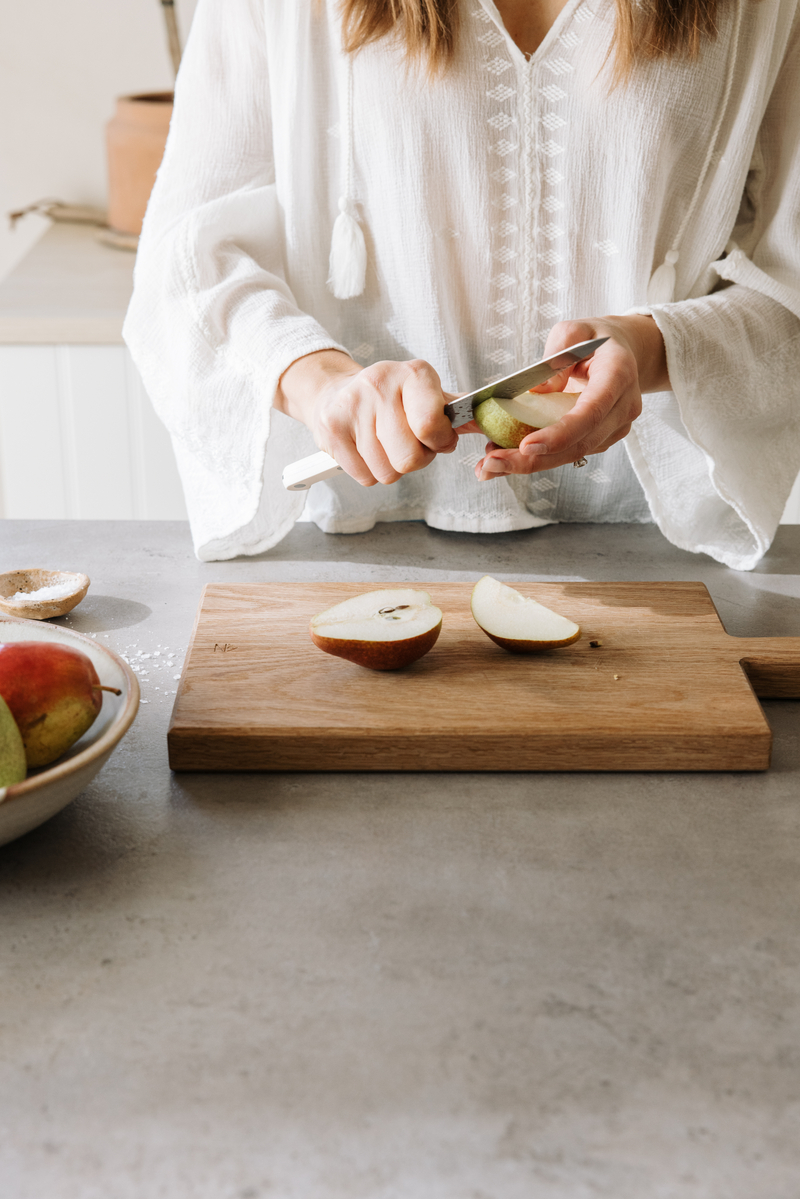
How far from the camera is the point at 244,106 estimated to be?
1114 mm

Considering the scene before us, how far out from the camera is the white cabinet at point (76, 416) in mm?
1856

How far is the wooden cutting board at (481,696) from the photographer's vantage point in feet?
2.44

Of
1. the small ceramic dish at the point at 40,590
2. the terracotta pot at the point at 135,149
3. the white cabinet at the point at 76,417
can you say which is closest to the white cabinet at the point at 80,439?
the white cabinet at the point at 76,417

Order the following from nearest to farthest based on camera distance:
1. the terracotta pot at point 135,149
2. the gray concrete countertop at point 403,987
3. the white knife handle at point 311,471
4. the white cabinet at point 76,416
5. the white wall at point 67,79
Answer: the gray concrete countertop at point 403,987
the white knife handle at point 311,471
the white cabinet at point 76,416
the terracotta pot at point 135,149
the white wall at point 67,79

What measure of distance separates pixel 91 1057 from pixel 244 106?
3.19 feet

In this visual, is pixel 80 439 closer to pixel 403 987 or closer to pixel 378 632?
pixel 378 632

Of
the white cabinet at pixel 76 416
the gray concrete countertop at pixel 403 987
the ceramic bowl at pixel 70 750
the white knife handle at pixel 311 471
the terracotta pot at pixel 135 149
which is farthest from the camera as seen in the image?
the terracotta pot at pixel 135 149

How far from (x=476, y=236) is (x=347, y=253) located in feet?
0.46

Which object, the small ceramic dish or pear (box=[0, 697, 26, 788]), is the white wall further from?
pear (box=[0, 697, 26, 788])

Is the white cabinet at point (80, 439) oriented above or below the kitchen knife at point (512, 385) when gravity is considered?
below

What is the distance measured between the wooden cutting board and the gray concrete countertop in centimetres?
2

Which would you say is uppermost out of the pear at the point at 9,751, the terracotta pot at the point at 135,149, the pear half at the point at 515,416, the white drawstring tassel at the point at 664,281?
the terracotta pot at the point at 135,149

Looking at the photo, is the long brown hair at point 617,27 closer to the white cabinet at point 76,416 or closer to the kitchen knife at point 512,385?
the kitchen knife at point 512,385

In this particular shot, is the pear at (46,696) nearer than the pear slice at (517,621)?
Yes
